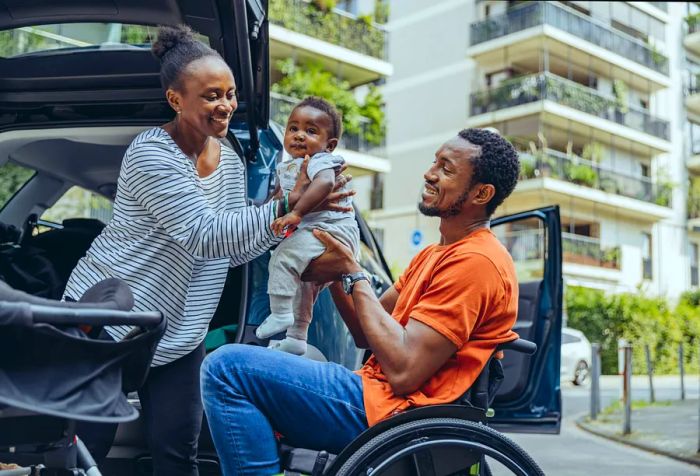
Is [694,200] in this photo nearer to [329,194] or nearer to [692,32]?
[692,32]

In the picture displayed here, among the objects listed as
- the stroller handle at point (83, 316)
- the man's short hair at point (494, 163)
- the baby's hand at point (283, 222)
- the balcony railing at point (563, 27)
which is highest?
the balcony railing at point (563, 27)

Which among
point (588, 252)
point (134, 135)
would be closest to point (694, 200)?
point (588, 252)

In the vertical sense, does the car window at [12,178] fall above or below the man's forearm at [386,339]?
above

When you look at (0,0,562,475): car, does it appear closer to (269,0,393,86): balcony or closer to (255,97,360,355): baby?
(255,97,360,355): baby

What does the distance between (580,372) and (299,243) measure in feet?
55.5

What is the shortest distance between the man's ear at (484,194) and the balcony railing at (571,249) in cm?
2515

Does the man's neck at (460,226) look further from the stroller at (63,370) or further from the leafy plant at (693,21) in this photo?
the leafy plant at (693,21)

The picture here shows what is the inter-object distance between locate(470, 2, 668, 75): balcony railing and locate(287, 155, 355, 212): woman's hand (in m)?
28.7

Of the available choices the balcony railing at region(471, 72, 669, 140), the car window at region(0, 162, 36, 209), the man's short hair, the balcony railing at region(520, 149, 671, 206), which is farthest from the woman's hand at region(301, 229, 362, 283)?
the balcony railing at region(471, 72, 669, 140)

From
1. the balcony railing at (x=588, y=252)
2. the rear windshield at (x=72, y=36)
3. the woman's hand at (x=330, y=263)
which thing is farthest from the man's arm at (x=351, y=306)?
the balcony railing at (x=588, y=252)

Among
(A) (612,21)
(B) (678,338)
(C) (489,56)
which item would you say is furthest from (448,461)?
(A) (612,21)

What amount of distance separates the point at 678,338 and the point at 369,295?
24119 mm

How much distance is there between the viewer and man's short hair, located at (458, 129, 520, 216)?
2834 mm

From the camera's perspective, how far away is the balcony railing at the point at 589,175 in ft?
98.2
